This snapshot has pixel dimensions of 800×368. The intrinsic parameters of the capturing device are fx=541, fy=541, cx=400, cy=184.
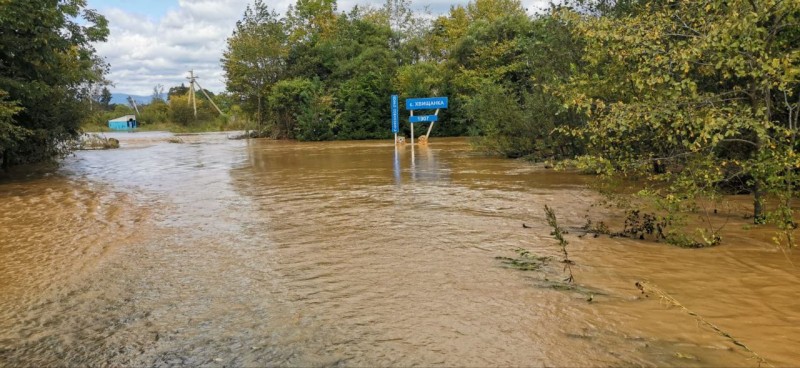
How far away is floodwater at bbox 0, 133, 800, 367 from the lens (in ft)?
12.2

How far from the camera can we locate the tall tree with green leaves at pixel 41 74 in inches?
529

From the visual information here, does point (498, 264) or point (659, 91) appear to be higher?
point (659, 91)

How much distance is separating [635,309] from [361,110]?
1202 inches

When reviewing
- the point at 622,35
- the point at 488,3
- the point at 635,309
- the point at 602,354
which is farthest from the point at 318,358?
the point at 488,3

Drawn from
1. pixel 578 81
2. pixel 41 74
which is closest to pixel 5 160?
pixel 41 74

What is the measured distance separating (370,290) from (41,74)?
15.7m

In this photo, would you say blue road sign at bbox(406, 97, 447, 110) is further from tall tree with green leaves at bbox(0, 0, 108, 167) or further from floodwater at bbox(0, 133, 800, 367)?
floodwater at bbox(0, 133, 800, 367)

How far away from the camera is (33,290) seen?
5.30 metres

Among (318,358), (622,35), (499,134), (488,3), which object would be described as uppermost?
(488,3)

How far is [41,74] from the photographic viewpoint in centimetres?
1605

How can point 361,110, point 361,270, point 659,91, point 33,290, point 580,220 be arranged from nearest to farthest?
point 33,290
point 361,270
point 659,91
point 580,220
point 361,110

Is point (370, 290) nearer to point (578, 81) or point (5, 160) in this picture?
point (578, 81)

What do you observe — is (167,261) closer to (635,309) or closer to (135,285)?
(135,285)

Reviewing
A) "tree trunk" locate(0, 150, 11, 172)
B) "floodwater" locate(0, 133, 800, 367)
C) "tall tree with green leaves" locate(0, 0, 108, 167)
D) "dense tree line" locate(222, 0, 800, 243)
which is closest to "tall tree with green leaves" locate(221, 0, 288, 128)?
"dense tree line" locate(222, 0, 800, 243)
